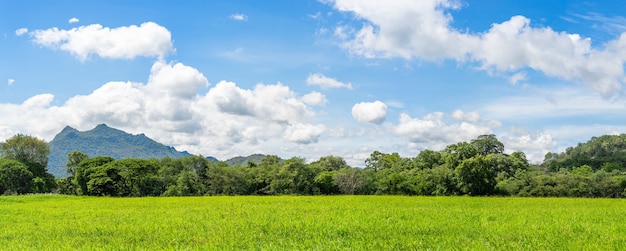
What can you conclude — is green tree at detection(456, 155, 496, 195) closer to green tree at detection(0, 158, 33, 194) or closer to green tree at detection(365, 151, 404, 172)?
green tree at detection(365, 151, 404, 172)

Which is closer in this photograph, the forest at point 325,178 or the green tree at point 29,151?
the forest at point 325,178

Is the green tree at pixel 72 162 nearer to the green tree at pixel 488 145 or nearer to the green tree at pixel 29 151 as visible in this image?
the green tree at pixel 29 151

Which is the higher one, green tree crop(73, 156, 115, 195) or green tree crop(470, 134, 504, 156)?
green tree crop(470, 134, 504, 156)

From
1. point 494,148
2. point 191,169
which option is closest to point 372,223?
point 191,169

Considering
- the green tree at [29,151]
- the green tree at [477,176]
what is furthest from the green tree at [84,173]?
the green tree at [477,176]

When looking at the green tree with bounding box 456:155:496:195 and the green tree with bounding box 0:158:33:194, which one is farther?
the green tree with bounding box 0:158:33:194

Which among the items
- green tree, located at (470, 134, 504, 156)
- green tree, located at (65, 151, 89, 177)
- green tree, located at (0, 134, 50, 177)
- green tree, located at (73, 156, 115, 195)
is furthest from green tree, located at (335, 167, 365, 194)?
green tree, located at (0, 134, 50, 177)

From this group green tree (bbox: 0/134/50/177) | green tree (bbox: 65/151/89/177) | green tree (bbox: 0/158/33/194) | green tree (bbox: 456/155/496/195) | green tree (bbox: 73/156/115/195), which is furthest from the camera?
green tree (bbox: 0/134/50/177)

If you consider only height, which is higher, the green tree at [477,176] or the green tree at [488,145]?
the green tree at [488,145]

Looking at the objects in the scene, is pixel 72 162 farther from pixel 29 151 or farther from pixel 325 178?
pixel 325 178

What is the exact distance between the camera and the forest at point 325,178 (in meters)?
73.9

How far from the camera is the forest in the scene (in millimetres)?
73938

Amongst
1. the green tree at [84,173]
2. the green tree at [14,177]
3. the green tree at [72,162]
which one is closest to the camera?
the green tree at [84,173]

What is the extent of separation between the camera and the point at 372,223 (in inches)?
736
